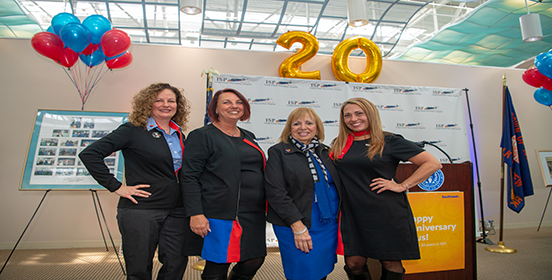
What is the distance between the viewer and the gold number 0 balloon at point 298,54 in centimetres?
366

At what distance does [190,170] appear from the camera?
4.66 feet

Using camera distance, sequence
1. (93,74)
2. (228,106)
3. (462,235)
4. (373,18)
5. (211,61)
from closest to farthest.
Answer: (228,106)
(462,235)
(93,74)
(211,61)
(373,18)

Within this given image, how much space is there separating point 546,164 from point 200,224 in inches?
207

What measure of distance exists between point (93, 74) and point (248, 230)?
3.38 metres

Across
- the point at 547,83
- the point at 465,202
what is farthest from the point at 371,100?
the point at 547,83

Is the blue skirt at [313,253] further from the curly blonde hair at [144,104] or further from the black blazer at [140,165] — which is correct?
the curly blonde hair at [144,104]

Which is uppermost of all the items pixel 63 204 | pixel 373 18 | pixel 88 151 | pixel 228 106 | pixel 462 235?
pixel 373 18

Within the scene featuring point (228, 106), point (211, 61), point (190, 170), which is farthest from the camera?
point (211, 61)

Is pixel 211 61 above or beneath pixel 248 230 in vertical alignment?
above

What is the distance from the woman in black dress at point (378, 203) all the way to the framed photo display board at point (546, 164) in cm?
397

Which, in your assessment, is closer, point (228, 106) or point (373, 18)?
point (228, 106)

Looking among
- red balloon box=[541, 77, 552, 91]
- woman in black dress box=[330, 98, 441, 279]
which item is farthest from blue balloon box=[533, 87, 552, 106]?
woman in black dress box=[330, 98, 441, 279]

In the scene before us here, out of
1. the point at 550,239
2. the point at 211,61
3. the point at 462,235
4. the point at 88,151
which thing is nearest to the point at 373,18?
the point at 211,61

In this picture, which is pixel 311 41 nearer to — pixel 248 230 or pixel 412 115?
pixel 412 115
